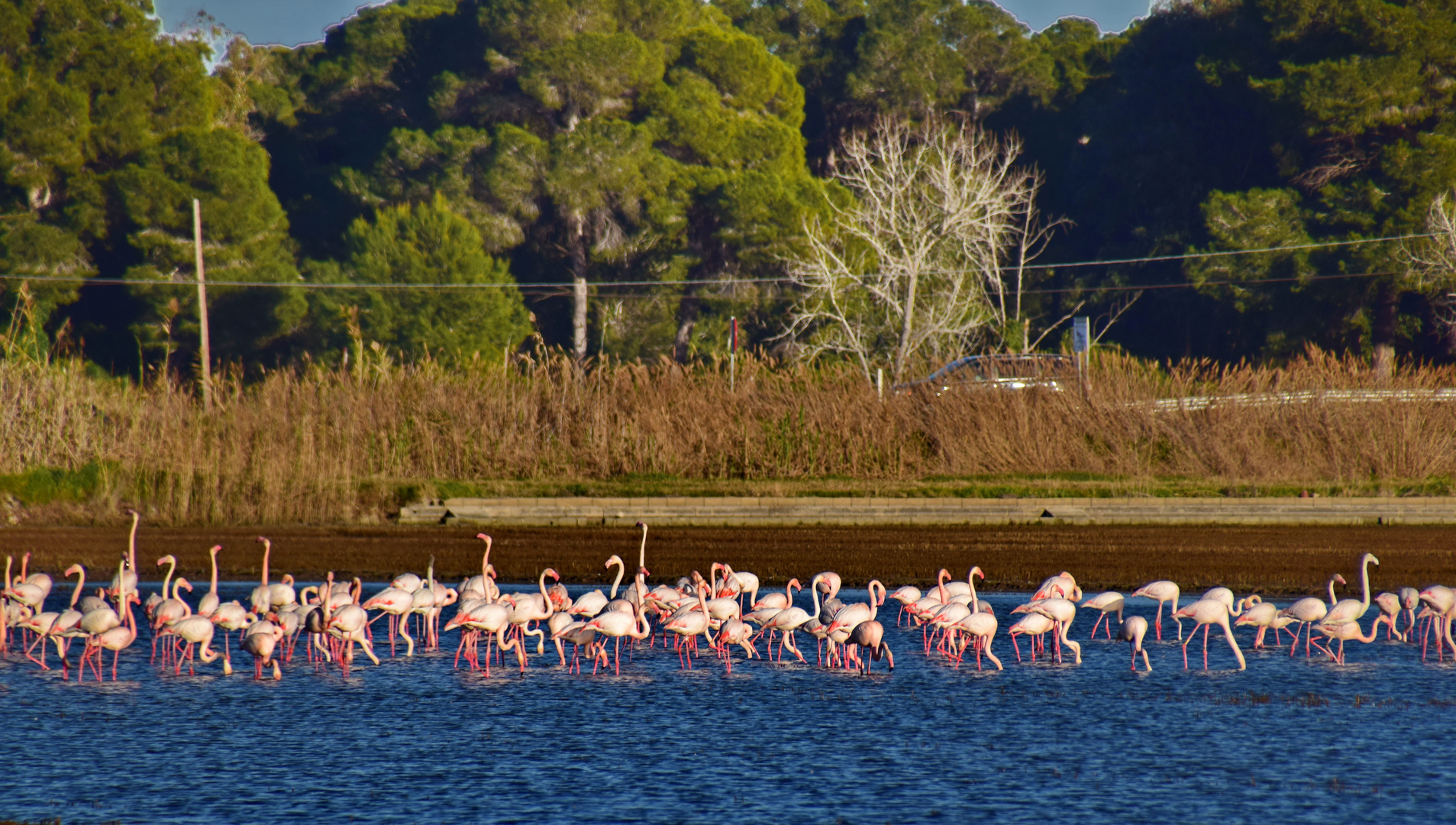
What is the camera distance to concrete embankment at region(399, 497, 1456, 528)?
57.8 ft

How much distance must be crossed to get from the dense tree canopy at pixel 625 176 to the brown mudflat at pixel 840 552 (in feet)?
85.1

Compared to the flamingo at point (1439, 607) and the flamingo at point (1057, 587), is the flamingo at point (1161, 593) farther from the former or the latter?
the flamingo at point (1439, 607)

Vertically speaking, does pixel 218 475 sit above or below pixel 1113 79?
below

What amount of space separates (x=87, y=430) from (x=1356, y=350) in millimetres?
39120

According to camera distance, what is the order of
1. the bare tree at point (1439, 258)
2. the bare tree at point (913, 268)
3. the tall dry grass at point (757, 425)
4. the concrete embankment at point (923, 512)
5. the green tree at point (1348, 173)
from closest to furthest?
the concrete embankment at point (923, 512)
the tall dry grass at point (757, 425)
the bare tree at point (913, 268)
the bare tree at point (1439, 258)
the green tree at point (1348, 173)

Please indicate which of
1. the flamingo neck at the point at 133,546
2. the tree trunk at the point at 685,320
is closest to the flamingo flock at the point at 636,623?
the flamingo neck at the point at 133,546

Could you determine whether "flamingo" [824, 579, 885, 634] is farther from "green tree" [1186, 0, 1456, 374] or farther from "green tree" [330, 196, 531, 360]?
"green tree" [1186, 0, 1456, 374]

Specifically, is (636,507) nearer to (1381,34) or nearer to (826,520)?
(826,520)

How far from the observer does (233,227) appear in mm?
47688

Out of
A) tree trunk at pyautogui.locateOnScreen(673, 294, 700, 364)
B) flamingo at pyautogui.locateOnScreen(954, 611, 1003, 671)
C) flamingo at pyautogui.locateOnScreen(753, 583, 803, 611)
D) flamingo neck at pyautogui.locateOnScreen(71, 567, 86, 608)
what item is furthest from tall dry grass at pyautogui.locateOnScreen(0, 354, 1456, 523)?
tree trunk at pyautogui.locateOnScreen(673, 294, 700, 364)

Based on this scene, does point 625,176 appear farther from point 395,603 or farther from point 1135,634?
point 1135,634

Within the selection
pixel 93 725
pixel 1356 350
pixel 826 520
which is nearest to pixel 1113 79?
pixel 1356 350

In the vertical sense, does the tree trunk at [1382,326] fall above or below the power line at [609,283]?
below

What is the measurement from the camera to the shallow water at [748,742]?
7215mm
